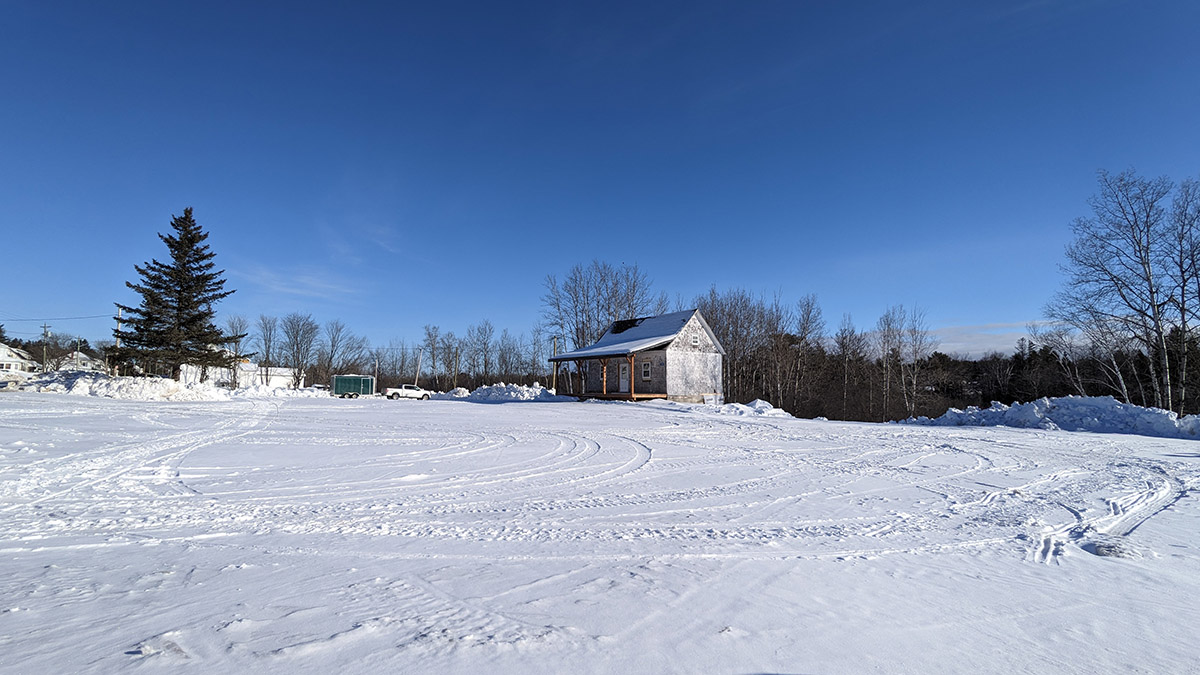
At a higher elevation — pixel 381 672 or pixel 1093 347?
pixel 1093 347

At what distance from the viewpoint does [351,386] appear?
1753 inches

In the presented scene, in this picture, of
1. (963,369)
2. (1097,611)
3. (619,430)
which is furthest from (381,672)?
(963,369)

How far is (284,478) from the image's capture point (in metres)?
6.79

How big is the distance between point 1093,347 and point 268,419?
3053 centimetres

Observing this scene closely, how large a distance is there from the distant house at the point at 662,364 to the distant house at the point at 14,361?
261 ft

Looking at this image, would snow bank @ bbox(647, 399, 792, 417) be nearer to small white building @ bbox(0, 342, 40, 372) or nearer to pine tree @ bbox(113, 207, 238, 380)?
pine tree @ bbox(113, 207, 238, 380)

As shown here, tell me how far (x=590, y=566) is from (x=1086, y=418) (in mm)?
17679

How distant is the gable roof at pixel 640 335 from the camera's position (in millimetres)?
29016

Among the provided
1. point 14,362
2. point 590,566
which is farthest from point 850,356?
point 14,362

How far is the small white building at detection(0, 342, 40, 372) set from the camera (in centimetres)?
6950

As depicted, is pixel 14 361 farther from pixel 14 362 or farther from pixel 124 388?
pixel 124 388

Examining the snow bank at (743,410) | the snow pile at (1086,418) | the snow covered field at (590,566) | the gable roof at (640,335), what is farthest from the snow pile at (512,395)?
the snow covered field at (590,566)

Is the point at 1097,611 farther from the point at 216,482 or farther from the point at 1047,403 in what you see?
the point at 1047,403

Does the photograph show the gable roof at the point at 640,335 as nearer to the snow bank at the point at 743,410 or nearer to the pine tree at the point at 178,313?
the snow bank at the point at 743,410
